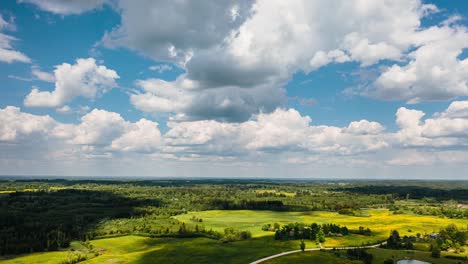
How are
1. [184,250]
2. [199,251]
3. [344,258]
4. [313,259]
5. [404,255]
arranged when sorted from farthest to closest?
[184,250]
[199,251]
[404,255]
[344,258]
[313,259]

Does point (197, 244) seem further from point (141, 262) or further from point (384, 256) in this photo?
point (384, 256)

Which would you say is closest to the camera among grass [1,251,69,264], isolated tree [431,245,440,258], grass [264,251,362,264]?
grass [264,251,362,264]

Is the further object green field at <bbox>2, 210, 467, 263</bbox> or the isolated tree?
green field at <bbox>2, 210, 467, 263</bbox>

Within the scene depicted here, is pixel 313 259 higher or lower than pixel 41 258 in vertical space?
higher

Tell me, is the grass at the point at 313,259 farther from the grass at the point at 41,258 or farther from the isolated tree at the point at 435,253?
the grass at the point at 41,258

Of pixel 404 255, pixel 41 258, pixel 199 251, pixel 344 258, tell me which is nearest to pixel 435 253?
pixel 404 255

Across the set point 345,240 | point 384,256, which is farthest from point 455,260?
point 345,240

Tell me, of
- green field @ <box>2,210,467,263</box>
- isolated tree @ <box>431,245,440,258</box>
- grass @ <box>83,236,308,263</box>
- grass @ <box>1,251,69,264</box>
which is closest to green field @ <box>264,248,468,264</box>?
green field @ <box>2,210,467,263</box>

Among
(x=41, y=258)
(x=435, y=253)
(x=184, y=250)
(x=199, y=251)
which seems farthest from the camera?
(x=184, y=250)

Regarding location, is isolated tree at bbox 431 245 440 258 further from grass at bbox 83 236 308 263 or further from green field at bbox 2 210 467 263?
grass at bbox 83 236 308 263

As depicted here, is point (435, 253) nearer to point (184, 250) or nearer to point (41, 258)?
point (184, 250)

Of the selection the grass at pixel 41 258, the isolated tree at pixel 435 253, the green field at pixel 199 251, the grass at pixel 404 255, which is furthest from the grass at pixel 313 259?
the grass at pixel 41 258
